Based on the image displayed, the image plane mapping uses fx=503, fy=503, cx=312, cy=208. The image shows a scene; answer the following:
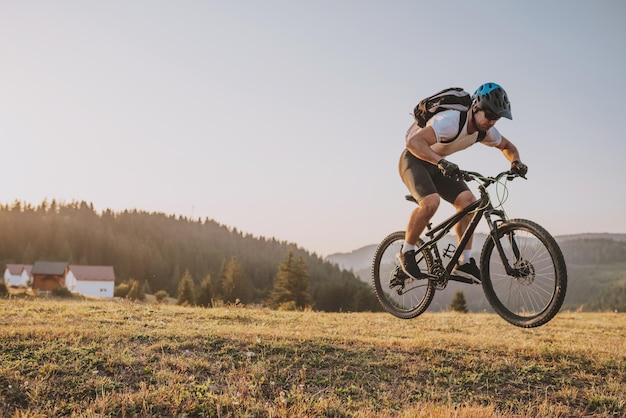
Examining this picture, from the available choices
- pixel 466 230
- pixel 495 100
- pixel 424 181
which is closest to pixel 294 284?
pixel 424 181

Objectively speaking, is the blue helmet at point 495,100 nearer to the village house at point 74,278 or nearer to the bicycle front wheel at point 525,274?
the bicycle front wheel at point 525,274

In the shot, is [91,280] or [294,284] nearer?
[294,284]

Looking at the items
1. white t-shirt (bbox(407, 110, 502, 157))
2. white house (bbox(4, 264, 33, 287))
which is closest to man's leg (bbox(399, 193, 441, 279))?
white t-shirt (bbox(407, 110, 502, 157))

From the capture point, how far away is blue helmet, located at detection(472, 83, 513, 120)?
5918 millimetres

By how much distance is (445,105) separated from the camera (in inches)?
252

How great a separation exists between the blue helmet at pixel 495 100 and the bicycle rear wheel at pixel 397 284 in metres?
2.48

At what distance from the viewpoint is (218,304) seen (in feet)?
66.1

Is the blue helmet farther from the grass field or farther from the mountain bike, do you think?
the grass field

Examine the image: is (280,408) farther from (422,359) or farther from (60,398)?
(422,359)

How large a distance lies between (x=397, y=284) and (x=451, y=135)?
8.66ft

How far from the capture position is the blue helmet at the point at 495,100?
592 cm

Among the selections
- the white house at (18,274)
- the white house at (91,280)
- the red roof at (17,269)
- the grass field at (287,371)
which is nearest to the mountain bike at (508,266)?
the grass field at (287,371)

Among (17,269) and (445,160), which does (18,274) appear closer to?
(17,269)

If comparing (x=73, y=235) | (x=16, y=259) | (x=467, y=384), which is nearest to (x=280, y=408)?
(x=467, y=384)
